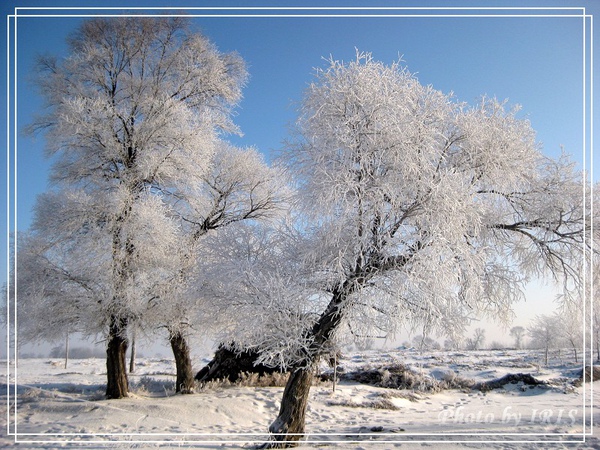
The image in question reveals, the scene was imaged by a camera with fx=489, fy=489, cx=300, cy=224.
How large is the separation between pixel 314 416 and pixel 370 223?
19.1ft

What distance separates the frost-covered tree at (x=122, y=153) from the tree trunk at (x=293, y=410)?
4098mm

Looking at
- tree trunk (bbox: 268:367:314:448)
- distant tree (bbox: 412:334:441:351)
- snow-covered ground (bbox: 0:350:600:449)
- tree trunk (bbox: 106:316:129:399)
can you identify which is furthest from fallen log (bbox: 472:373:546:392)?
tree trunk (bbox: 106:316:129:399)

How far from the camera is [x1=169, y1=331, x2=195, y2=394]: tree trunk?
12.5 metres

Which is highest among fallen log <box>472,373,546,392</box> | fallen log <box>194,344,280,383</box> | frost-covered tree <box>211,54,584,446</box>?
frost-covered tree <box>211,54,584,446</box>

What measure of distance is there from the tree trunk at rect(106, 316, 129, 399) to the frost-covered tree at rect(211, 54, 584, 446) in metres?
5.02

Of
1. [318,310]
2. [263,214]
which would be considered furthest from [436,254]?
[263,214]

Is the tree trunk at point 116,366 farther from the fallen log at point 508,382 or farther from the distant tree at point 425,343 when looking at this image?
the fallen log at point 508,382

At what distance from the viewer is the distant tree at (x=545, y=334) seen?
2066cm

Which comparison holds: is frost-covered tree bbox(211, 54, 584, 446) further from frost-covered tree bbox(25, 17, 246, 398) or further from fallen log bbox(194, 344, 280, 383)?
fallen log bbox(194, 344, 280, 383)

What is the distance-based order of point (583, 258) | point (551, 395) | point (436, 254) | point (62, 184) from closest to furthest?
point (436, 254) < point (583, 258) < point (62, 184) < point (551, 395)

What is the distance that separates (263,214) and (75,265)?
448 cm

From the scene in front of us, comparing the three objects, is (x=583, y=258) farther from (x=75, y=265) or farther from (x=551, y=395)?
(x=75, y=265)

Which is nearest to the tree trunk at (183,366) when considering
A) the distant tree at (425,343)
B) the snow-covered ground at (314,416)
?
the snow-covered ground at (314,416)

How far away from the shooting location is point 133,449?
7285 mm
